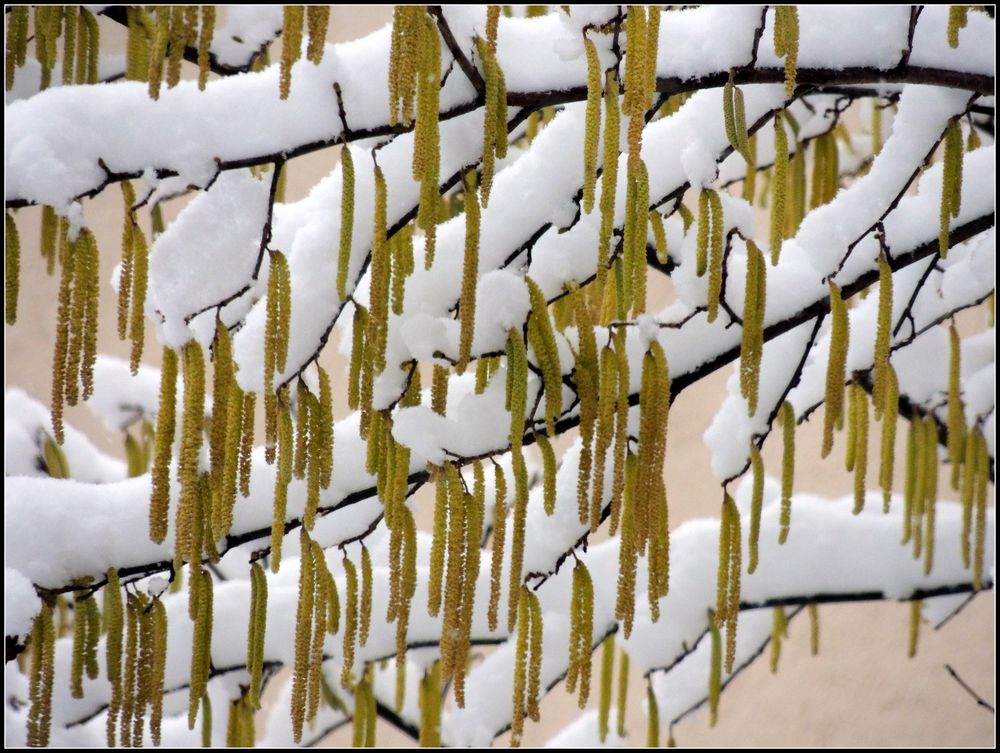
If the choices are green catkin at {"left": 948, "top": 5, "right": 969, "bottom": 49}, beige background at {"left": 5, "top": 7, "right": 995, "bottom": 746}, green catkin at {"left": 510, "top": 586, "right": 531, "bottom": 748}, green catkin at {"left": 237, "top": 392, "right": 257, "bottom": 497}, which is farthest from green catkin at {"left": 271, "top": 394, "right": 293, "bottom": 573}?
beige background at {"left": 5, "top": 7, "right": 995, "bottom": 746}

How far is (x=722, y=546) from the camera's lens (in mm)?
584

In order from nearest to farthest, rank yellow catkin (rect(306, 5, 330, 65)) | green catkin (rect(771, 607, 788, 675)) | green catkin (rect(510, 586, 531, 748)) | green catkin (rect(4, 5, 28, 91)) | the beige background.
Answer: yellow catkin (rect(306, 5, 330, 65)) < green catkin (rect(510, 586, 531, 748)) < green catkin (rect(4, 5, 28, 91)) < green catkin (rect(771, 607, 788, 675)) < the beige background

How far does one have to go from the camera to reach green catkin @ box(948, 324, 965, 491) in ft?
2.33

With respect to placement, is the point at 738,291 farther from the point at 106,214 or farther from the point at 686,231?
the point at 106,214

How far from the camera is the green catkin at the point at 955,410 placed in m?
0.71

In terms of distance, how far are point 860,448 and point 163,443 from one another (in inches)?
13.5

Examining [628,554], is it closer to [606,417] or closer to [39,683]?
[606,417]

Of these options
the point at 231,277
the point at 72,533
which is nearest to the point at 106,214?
the point at 72,533

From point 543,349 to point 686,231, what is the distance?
139 millimetres

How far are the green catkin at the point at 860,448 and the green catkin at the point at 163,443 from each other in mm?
325

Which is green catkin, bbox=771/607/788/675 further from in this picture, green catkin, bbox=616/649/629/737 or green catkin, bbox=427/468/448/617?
green catkin, bbox=427/468/448/617

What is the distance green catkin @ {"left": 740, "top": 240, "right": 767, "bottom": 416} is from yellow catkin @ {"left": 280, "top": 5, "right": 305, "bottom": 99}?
0.70 ft

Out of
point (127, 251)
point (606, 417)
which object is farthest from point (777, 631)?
point (127, 251)

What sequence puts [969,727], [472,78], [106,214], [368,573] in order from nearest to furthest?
[472,78] → [368,573] → [969,727] → [106,214]
